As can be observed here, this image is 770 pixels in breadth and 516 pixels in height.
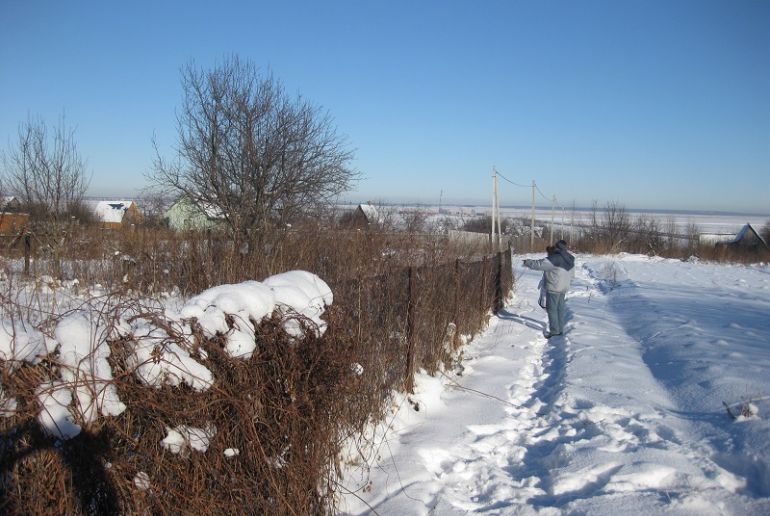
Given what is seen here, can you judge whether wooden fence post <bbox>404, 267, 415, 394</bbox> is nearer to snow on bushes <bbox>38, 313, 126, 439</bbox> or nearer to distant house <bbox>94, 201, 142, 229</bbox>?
snow on bushes <bbox>38, 313, 126, 439</bbox>

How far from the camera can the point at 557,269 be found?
9344 millimetres

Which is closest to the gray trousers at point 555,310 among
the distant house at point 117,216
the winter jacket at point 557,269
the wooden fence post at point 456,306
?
the winter jacket at point 557,269

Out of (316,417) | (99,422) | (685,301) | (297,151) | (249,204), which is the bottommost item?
(685,301)

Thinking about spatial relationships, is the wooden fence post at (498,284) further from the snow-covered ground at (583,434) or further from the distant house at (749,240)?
the distant house at (749,240)

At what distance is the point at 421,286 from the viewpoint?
20.0ft

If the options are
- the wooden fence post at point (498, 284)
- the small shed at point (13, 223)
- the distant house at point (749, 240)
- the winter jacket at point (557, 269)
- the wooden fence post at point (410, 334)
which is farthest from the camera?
the distant house at point (749, 240)

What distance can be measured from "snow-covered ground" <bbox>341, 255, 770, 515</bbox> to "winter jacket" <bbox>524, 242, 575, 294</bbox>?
40.4 inches

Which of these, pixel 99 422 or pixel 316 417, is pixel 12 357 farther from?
pixel 316 417

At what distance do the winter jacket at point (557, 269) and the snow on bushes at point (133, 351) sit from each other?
753cm

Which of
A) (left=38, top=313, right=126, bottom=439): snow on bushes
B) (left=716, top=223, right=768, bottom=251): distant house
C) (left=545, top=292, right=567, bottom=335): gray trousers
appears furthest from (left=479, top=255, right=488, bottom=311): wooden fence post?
(left=716, top=223, right=768, bottom=251): distant house

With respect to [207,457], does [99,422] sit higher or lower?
higher

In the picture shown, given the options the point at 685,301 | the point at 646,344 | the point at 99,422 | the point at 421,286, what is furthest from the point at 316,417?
the point at 685,301

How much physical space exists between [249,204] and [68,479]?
1802 cm

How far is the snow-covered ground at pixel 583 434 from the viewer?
136 inches
